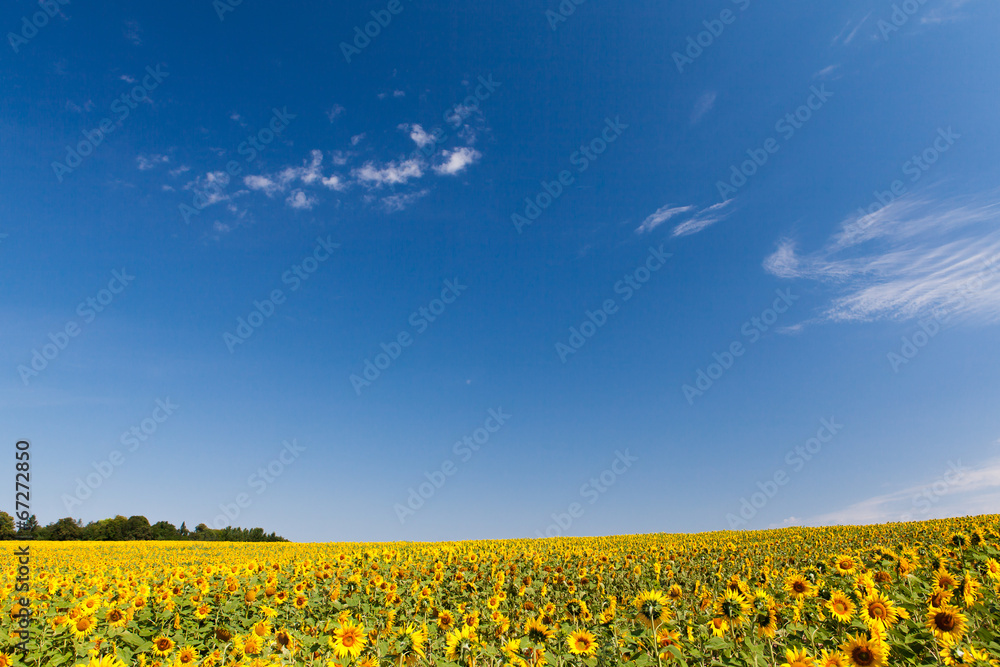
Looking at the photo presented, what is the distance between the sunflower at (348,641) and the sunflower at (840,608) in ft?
17.0

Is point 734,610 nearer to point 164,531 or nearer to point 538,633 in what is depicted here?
point 538,633

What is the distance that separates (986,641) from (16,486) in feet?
A: 43.0

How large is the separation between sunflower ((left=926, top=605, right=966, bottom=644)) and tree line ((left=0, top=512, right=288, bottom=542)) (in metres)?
74.5

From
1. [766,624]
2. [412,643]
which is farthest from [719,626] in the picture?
[412,643]

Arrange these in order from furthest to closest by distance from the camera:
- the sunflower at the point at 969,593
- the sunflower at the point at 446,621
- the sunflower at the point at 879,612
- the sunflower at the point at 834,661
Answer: the sunflower at the point at 446,621, the sunflower at the point at 879,612, the sunflower at the point at 969,593, the sunflower at the point at 834,661

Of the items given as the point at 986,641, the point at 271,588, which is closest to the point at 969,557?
the point at 986,641

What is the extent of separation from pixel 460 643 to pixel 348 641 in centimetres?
127

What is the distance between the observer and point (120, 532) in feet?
222

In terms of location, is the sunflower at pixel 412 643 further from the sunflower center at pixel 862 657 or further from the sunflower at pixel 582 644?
the sunflower center at pixel 862 657

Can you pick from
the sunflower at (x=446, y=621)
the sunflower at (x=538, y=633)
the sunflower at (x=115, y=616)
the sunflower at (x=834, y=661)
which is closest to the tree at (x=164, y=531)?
the sunflower at (x=115, y=616)

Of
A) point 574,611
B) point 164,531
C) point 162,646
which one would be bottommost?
point 164,531

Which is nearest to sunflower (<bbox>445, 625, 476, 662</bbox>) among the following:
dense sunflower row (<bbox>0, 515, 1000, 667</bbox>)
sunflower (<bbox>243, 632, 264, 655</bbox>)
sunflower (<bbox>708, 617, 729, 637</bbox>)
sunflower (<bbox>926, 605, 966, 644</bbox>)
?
dense sunflower row (<bbox>0, 515, 1000, 667</bbox>)

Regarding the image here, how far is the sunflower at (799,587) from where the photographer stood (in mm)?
6179

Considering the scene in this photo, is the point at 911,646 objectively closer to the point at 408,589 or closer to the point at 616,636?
the point at 616,636
